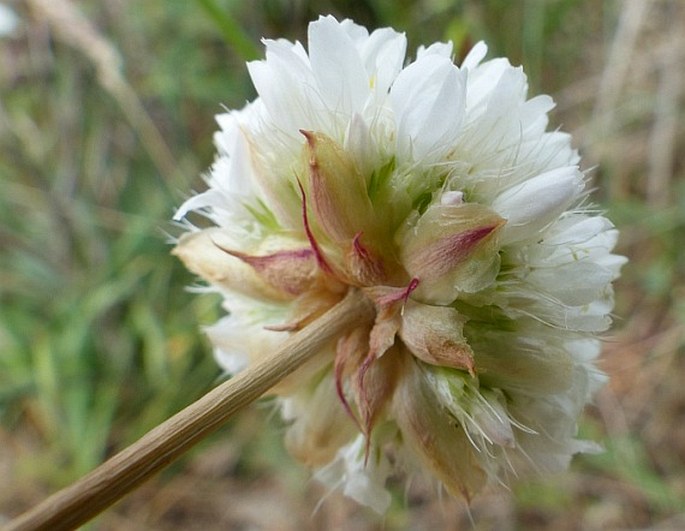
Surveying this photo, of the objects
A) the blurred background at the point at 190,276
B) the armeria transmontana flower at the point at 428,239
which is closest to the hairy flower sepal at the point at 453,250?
the armeria transmontana flower at the point at 428,239

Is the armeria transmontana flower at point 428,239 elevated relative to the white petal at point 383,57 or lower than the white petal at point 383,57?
lower

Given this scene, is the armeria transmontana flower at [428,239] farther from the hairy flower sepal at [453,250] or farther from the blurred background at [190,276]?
the blurred background at [190,276]

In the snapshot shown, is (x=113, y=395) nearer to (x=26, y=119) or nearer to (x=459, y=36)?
(x=26, y=119)

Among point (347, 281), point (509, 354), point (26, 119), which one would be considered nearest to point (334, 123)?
point (347, 281)

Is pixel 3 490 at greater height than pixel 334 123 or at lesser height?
lesser

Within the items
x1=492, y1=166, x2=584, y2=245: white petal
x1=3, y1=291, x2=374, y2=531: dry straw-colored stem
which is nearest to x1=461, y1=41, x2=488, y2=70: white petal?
x1=492, y1=166, x2=584, y2=245: white petal
